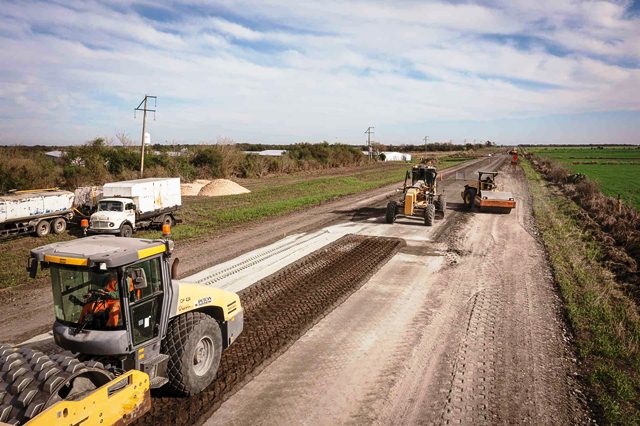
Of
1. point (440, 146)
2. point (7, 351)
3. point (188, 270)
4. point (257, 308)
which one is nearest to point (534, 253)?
point (257, 308)

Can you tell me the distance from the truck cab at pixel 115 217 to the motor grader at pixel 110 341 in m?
11.9

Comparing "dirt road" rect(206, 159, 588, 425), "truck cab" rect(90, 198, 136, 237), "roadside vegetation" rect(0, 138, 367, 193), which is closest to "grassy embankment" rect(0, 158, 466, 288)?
"truck cab" rect(90, 198, 136, 237)

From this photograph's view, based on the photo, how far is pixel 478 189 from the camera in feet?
75.6

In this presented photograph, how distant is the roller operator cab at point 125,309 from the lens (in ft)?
16.0

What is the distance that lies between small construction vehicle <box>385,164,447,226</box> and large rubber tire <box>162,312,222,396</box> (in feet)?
44.0

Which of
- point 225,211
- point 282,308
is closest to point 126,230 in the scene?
point 225,211

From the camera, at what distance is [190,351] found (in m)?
5.68

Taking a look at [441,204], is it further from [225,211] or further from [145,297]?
[145,297]

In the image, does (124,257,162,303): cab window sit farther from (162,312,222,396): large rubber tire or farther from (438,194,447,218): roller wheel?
(438,194,447,218): roller wheel

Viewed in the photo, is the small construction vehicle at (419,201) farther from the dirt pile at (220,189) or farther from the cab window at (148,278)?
the dirt pile at (220,189)

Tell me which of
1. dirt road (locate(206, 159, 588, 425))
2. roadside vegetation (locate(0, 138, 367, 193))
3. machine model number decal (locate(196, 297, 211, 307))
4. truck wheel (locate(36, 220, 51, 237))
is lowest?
dirt road (locate(206, 159, 588, 425))

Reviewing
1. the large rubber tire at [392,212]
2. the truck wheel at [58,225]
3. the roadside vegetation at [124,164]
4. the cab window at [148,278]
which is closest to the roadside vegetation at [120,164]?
the roadside vegetation at [124,164]

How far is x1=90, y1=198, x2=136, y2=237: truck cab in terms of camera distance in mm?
16328

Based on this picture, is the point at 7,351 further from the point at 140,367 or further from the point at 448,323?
the point at 448,323
